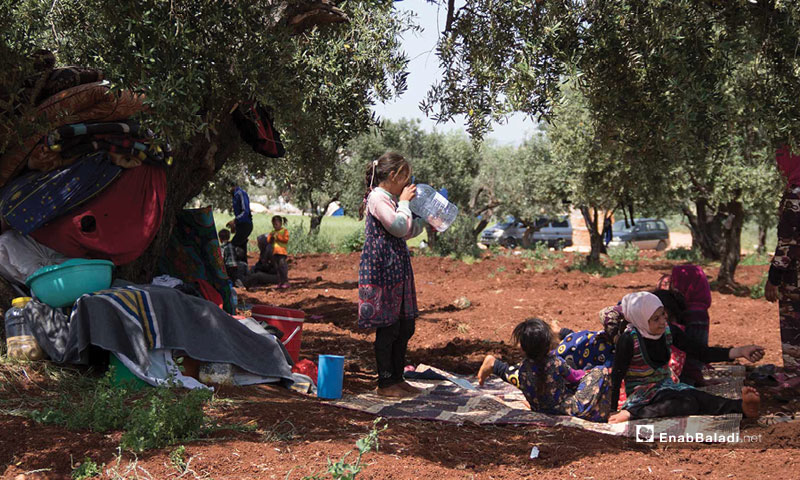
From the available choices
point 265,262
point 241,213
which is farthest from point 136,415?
point 265,262

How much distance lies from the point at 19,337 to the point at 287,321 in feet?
6.53

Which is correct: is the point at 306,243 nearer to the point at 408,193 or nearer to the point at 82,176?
the point at 82,176

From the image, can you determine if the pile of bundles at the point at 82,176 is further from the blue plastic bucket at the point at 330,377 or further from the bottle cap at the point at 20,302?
the blue plastic bucket at the point at 330,377

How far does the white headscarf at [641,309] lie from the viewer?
456cm

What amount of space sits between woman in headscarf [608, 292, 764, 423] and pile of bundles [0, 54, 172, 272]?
11.1 feet

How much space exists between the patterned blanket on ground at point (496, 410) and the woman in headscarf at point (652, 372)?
103 mm

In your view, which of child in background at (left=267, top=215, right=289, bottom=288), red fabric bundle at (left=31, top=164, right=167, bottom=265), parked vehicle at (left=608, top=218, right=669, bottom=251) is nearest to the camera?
red fabric bundle at (left=31, top=164, right=167, bottom=265)

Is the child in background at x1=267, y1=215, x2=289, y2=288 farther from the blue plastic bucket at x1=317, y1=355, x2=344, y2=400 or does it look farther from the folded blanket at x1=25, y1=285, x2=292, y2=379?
the blue plastic bucket at x1=317, y1=355, x2=344, y2=400

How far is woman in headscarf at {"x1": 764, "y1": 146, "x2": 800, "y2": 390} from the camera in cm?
538

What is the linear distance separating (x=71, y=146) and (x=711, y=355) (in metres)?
4.74

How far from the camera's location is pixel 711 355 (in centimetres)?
491

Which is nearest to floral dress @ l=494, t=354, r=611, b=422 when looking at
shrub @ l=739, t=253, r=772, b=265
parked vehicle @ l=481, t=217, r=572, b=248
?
shrub @ l=739, t=253, r=772, b=265

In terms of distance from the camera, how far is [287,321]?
5.96m

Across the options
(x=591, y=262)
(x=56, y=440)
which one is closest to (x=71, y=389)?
(x=56, y=440)
